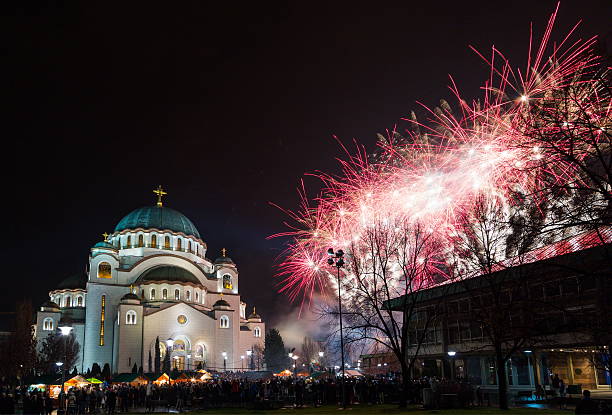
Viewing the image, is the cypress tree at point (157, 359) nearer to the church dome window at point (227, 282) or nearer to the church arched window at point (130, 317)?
the church arched window at point (130, 317)

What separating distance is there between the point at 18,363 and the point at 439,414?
5770cm

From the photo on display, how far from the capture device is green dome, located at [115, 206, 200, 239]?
79.8 metres

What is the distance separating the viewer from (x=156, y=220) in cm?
8038

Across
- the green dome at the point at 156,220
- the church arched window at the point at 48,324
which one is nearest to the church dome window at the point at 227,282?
the green dome at the point at 156,220

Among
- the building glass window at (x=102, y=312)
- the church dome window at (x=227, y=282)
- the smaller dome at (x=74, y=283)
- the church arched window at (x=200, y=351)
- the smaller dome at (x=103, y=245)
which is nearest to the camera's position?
the building glass window at (x=102, y=312)

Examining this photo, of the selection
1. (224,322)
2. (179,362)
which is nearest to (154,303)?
(179,362)

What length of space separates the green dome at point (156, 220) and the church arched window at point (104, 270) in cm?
818

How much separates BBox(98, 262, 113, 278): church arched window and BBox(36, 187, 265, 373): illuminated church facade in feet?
0.42

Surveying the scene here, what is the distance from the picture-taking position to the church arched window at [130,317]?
65.5m

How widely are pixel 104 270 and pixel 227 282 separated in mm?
18731

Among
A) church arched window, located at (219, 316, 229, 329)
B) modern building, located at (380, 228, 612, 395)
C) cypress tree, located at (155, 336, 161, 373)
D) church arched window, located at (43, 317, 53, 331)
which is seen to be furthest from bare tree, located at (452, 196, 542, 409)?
church arched window, located at (43, 317, 53, 331)

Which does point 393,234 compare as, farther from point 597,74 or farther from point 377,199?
point 597,74

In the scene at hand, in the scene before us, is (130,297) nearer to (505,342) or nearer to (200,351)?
(200,351)

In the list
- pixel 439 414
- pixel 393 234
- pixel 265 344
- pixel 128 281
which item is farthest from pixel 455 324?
pixel 265 344
